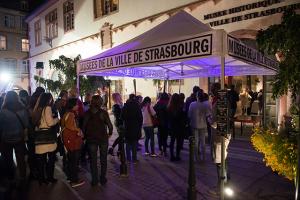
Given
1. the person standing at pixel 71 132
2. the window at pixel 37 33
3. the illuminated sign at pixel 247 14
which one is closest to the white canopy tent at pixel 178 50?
the person standing at pixel 71 132

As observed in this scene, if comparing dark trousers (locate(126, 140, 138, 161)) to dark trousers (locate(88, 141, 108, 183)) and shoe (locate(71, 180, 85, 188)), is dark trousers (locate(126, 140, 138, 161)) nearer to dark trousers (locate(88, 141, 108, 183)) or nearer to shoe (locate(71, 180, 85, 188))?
dark trousers (locate(88, 141, 108, 183))

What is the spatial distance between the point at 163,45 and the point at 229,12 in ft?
20.5

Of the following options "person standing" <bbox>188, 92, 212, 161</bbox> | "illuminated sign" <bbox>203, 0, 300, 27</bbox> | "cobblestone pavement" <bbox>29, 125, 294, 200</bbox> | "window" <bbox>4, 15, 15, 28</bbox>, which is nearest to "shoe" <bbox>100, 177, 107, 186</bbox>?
"cobblestone pavement" <bbox>29, 125, 294, 200</bbox>

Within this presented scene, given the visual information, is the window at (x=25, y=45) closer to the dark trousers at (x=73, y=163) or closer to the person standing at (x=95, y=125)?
the dark trousers at (x=73, y=163)

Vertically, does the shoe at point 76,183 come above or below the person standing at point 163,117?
below

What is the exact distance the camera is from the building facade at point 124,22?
9891mm

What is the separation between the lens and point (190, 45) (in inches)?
185

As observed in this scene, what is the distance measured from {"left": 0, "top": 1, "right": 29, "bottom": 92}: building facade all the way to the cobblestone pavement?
104 feet

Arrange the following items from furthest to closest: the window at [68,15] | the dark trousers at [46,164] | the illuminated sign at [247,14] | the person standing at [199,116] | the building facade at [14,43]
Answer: the building facade at [14,43] → the window at [68,15] → the illuminated sign at [247,14] → the person standing at [199,116] → the dark trousers at [46,164]

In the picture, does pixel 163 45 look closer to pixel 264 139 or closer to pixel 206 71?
pixel 264 139

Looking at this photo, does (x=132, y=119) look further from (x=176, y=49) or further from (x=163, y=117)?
(x=176, y=49)

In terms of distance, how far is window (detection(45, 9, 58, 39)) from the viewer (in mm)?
22281

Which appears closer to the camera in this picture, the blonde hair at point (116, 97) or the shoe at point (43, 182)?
the shoe at point (43, 182)

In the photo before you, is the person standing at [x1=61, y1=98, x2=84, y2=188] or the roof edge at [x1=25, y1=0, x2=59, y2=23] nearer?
the person standing at [x1=61, y1=98, x2=84, y2=188]
